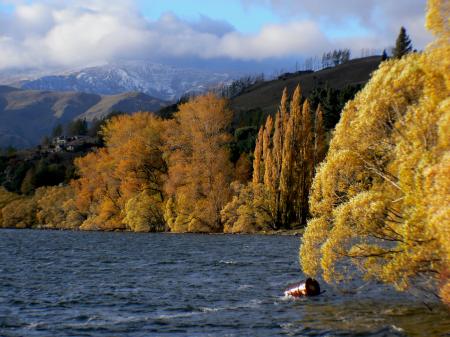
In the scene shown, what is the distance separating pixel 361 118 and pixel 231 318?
11.6 meters

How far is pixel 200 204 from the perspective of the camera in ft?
325

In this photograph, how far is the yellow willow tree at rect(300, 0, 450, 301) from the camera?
890 inches

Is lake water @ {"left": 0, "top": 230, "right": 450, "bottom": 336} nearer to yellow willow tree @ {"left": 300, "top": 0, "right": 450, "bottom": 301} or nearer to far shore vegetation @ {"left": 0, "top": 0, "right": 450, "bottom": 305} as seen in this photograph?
far shore vegetation @ {"left": 0, "top": 0, "right": 450, "bottom": 305}

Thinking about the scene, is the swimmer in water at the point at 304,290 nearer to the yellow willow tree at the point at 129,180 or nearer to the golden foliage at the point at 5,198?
the yellow willow tree at the point at 129,180

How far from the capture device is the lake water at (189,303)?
26281 mm

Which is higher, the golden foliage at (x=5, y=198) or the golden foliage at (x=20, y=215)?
the golden foliage at (x=5, y=198)

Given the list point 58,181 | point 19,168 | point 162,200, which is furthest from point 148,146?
point 19,168

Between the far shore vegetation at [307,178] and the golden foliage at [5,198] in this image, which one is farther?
the golden foliage at [5,198]

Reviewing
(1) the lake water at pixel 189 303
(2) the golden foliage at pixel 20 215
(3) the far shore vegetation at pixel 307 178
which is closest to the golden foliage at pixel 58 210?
(3) the far shore vegetation at pixel 307 178

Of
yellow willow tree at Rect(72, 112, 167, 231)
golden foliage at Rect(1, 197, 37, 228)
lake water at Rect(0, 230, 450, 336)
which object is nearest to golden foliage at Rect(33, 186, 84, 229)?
golden foliage at Rect(1, 197, 37, 228)

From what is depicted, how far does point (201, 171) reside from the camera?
9894cm

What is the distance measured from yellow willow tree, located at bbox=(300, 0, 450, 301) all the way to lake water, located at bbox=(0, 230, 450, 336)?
89.0 inches

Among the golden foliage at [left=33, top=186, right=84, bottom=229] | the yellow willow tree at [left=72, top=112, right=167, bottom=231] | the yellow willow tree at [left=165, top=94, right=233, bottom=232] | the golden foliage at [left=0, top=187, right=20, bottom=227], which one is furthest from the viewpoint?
the golden foliage at [left=0, top=187, right=20, bottom=227]

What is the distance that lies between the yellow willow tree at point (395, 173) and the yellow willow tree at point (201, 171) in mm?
66482
